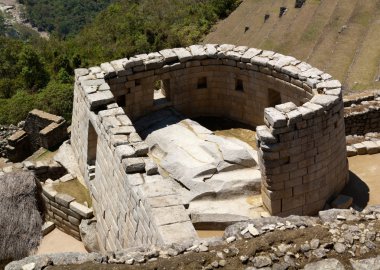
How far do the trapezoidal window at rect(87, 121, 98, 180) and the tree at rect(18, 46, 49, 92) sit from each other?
1487cm

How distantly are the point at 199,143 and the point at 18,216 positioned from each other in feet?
13.3

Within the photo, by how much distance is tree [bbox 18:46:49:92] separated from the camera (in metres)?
27.2

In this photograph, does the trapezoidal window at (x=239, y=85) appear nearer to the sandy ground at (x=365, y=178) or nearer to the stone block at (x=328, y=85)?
the stone block at (x=328, y=85)

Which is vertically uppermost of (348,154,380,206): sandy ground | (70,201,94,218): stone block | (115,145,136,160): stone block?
(115,145,136,160): stone block

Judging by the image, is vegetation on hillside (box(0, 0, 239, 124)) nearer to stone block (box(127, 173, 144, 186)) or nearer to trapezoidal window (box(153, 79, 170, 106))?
trapezoidal window (box(153, 79, 170, 106))

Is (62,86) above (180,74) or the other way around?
the other way around

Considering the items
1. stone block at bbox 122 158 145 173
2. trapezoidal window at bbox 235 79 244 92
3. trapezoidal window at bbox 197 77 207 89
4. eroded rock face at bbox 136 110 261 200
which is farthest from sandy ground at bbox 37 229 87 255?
trapezoidal window at bbox 235 79 244 92

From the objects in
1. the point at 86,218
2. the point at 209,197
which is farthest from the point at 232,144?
the point at 86,218

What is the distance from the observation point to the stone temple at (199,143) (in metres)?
9.45

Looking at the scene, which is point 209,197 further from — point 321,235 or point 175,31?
point 175,31

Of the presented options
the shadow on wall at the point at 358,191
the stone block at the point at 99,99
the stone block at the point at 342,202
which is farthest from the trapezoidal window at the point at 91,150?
the shadow on wall at the point at 358,191

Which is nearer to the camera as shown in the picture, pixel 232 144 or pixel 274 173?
pixel 274 173

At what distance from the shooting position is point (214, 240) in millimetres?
6926

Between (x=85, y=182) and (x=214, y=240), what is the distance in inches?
251
